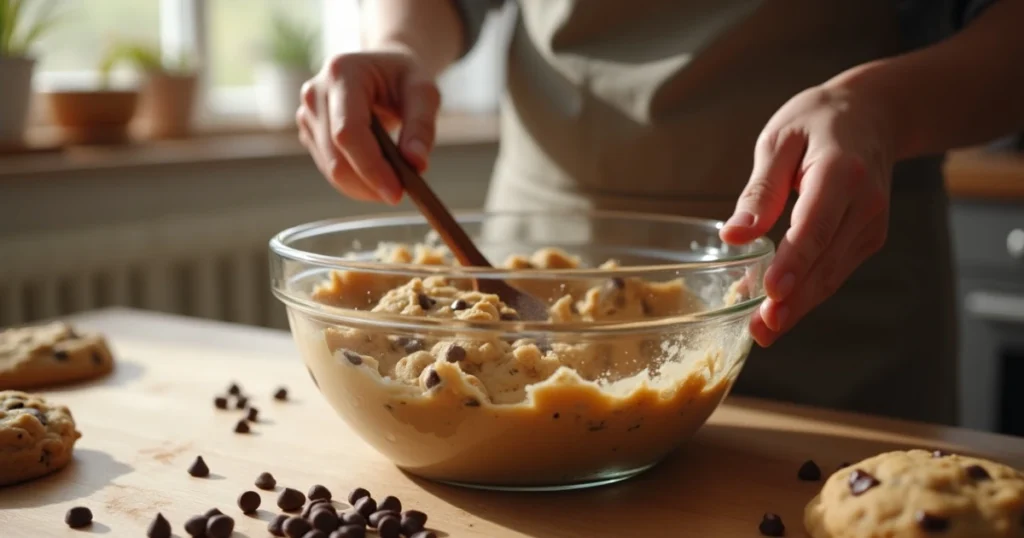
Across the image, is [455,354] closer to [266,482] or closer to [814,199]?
[266,482]

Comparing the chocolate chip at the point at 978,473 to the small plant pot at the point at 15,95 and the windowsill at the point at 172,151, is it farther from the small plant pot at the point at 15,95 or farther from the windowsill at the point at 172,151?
the small plant pot at the point at 15,95

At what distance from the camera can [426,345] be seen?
0.89 meters

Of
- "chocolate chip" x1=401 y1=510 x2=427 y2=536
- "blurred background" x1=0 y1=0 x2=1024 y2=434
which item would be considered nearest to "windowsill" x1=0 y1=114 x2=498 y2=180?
"blurred background" x1=0 y1=0 x2=1024 y2=434

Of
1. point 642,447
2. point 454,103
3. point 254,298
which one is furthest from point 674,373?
point 454,103

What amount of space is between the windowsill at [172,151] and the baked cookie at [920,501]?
1.92m

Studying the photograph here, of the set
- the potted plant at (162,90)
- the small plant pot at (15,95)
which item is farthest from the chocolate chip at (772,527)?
the potted plant at (162,90)

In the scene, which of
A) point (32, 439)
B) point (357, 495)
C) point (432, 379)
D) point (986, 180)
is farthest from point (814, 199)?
point (986, 180)

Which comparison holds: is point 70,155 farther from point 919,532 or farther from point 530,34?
point 919,532

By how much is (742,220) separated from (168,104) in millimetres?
2191

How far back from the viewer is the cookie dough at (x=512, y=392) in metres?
0.86

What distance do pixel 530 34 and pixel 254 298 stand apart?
1.47 meters

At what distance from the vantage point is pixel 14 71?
7.44 feet

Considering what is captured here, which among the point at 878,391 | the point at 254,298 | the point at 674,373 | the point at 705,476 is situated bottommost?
the point at 254,298

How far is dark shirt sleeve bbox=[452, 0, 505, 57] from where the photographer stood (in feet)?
5.15
